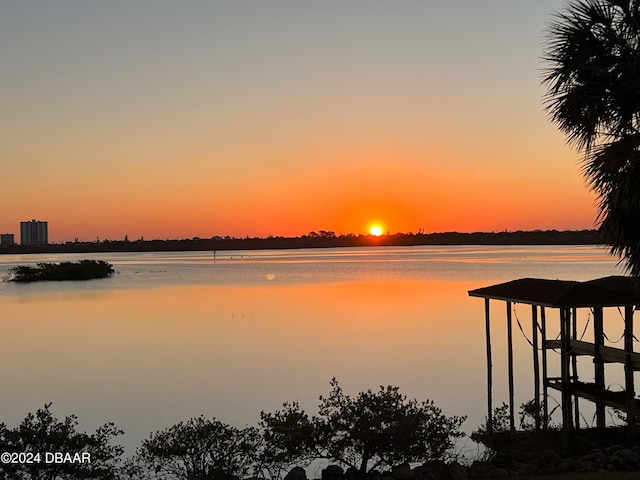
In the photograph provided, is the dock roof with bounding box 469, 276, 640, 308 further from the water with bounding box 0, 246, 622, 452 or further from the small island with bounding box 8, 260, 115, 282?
the small island with bounding box 8, 260, 115, 282

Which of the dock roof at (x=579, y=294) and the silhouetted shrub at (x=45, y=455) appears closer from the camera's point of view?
the silhouetted shrub at (x=45, y=455)

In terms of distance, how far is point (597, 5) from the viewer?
1104cm

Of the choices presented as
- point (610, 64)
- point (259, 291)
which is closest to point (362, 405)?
point (610, 64)

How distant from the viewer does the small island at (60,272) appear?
7788 cm

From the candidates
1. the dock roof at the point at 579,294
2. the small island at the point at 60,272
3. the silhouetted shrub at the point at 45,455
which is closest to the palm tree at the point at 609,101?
the dock roof at the point at 579,294

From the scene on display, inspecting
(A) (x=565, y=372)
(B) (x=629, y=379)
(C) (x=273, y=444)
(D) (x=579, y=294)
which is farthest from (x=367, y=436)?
(B) (x=629, y=379)

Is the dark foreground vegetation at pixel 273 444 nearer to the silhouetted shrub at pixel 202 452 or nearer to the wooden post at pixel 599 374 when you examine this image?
the silhouetted shrub at pixel 202 452

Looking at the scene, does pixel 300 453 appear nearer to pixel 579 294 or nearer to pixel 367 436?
pixel 367 436

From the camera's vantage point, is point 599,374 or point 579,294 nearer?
point 579,294

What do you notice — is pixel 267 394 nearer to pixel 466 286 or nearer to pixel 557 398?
pixel 557 398

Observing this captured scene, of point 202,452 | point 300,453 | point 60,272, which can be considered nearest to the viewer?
point 202,452

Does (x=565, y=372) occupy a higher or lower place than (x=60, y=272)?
higher

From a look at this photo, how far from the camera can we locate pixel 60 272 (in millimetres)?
81062

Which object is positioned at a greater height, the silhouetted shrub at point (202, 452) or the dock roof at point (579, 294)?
the dock roof at point (579, 294)
